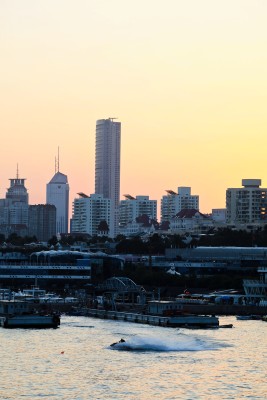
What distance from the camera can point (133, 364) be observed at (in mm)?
68000

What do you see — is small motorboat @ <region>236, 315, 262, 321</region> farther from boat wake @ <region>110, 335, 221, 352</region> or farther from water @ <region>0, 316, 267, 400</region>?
boat wake @ <region>110, 335, 221, 352</region>

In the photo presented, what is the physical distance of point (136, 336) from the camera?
81.4m

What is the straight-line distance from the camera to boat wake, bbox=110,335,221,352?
249 ft

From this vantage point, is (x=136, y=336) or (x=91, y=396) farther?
(x=136, y=336)

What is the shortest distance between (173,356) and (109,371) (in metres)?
8.25

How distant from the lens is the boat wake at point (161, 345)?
75.9 m

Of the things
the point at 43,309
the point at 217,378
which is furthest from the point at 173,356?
the point at 43,309

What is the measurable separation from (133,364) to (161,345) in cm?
904

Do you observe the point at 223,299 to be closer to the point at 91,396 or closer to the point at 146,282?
the point at 146,282

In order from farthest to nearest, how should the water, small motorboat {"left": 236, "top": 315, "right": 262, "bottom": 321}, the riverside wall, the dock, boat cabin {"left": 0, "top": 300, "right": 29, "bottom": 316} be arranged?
the riverside wall, small motorboat {"left": 236, "top": 315, "right": 262, "bottom": 321}, boat cabin {"left": 0, "top": 300, "right": 29, "bottom": 316}, the dock, the water

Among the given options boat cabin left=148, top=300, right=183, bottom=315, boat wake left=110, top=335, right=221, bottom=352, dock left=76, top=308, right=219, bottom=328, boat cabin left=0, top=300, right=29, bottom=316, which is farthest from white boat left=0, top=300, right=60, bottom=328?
boat wake left=110, top=335, right=221, bottom=352

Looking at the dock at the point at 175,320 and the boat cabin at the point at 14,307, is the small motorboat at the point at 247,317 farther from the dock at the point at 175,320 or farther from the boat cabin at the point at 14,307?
the boat cabin at the point at 14,307

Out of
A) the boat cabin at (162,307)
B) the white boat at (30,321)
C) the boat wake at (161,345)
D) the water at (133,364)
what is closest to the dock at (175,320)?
the boat cabin at (162,307)

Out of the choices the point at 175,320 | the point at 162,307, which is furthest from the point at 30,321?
the point at 162,307
